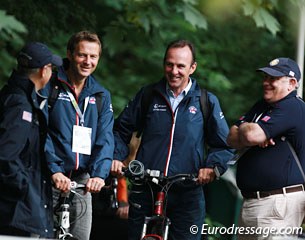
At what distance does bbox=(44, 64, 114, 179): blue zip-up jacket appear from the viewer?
678cm

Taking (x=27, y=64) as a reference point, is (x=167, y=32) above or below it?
above

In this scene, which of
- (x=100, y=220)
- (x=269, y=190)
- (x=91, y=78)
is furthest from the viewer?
(x=100, y=220)

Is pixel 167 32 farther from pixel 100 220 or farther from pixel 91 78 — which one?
pixel 91 78

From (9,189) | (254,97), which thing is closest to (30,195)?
(9,189)

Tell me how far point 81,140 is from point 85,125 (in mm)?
125

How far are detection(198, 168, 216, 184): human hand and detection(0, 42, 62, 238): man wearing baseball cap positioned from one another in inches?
49.8

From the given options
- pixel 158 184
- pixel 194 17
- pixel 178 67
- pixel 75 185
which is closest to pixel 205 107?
pixel 178 67

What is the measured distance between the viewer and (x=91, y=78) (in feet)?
23.2

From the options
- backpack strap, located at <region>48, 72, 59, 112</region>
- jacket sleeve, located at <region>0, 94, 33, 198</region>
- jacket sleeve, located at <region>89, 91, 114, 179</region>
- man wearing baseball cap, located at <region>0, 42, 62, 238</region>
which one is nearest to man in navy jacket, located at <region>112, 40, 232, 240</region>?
jacket sleeve, located at <region>89, 91, 114, 179</region>

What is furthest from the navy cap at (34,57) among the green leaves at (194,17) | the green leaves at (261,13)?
the green leaves at (261,13)

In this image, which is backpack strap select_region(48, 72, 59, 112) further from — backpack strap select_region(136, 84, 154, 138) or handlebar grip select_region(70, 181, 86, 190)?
backpack strap select_region(136, 84, 154, 138)

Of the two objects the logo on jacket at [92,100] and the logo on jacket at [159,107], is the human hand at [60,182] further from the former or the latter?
the logo on jacket at [159,107]

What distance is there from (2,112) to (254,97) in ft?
24.7

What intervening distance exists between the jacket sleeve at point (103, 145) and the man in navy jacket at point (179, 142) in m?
0.27
